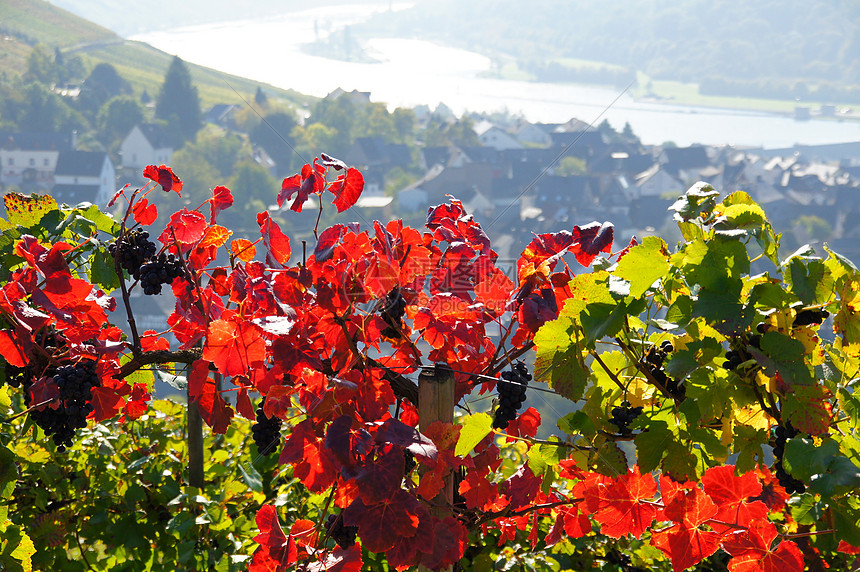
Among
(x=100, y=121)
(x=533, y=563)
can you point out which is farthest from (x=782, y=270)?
(x=100, y=121)

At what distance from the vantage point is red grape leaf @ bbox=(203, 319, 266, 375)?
1.16 metres

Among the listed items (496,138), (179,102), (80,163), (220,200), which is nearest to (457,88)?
(496,138)

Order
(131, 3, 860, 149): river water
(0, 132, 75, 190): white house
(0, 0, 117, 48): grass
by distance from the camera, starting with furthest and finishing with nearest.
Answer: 1. (0, 0, 117, 48): grass
2. (131, 3, 860, 149): river water
3. (0, 132, 75, 190): white house

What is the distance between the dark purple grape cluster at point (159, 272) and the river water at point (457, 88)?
38.9 meters

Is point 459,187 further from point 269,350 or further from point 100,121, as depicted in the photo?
point 269,350

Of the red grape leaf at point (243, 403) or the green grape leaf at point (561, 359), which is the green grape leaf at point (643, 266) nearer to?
→ the green grape leaf at point (561, 359)

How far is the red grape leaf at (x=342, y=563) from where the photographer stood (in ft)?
3.93

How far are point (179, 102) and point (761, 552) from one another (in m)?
52.4

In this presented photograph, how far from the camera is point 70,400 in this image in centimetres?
133

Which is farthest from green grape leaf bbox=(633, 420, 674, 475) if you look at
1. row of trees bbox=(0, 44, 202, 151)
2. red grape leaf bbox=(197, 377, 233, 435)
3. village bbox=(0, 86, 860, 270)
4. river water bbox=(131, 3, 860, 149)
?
row of trees bbox=(0, 44, 202, 151)

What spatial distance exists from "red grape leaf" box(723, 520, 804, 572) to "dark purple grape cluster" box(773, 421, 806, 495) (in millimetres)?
140

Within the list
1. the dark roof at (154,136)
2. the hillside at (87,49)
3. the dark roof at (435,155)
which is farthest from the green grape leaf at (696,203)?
the hillside at (87,49)

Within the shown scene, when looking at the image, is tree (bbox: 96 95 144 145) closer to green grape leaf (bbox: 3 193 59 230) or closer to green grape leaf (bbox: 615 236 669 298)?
green grape leaf (bbox: 3 193 59 230)

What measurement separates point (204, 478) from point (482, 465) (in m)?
1.26
